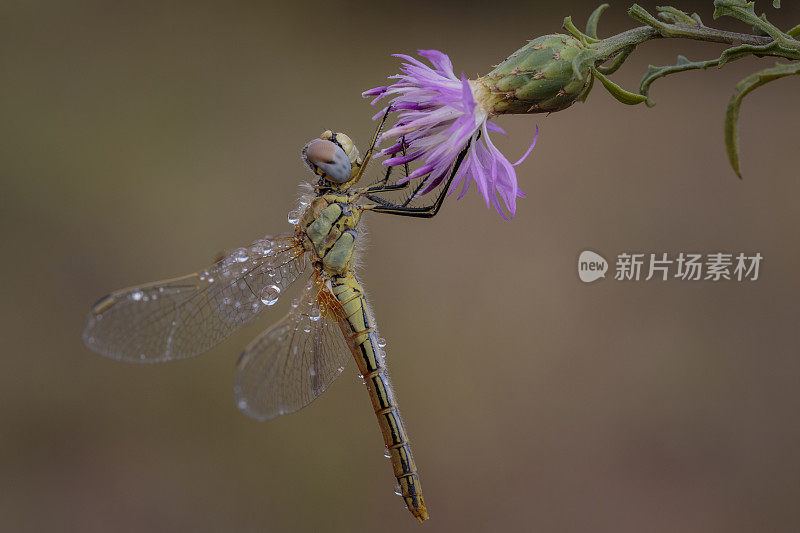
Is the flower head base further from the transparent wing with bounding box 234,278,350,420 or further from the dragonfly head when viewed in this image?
the transparent wing with bounding box 234,278,350,420

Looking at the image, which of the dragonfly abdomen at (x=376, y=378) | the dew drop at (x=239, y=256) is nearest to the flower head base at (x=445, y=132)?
the dragonfly abdomen at (x=376, y=378)

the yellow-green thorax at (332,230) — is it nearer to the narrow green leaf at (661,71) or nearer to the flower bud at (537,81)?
the flower bud at (537,81)

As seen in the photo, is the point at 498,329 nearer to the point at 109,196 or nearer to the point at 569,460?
the point at 569,460

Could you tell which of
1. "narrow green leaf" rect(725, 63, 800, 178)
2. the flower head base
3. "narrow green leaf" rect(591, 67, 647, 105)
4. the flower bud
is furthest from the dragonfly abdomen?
→ "narrow green leaf" rect(725, 63, 800, 178)

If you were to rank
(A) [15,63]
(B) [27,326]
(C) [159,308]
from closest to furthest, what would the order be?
(C) [159,308] → (B) [27,326] → (A) [15,63]

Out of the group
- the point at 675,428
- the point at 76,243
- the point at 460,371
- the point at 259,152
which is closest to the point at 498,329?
the point at 460,371

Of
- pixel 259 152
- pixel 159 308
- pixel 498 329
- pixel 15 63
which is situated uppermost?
pixel 15 63
